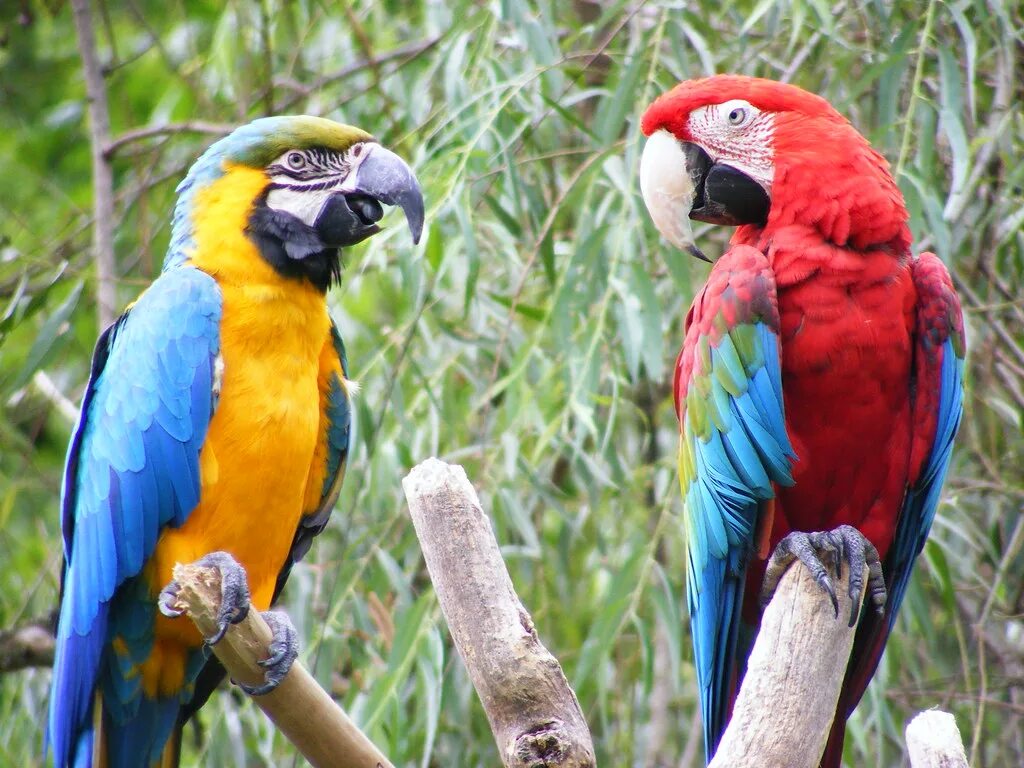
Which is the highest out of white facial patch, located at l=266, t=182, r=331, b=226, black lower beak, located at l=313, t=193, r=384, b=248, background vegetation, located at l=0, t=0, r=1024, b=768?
white facial patch, located at l=266, t=182, r=331, b=226

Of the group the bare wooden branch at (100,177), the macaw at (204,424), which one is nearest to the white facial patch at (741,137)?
the macaw at (204,424)

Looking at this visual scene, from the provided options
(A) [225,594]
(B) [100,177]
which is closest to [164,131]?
(B) [100,177]

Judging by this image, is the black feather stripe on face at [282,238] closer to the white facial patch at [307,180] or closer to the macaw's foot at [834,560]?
the white facial patch at [307,180]

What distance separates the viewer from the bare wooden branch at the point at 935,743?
1403mm

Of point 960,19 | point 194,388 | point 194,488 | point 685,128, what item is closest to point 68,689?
point 194,488

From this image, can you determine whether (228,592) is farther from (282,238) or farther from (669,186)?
(669,186)

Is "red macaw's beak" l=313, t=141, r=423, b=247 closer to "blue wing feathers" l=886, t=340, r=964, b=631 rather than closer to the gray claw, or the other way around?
the gray claw

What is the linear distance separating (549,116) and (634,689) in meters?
1.29

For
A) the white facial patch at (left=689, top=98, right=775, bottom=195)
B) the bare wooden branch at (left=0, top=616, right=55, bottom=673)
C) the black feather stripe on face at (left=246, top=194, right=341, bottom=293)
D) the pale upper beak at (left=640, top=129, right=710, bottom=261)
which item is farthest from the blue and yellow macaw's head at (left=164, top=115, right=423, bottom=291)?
the bare wooden branch at (left=0, top=616, right=55, bottom=673)

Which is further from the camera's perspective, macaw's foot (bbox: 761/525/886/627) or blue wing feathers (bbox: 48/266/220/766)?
blue wing feathers (bbox: 48/266/220/766)

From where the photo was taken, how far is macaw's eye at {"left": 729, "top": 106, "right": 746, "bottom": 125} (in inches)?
76.5

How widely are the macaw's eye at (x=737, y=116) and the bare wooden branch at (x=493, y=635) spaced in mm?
786

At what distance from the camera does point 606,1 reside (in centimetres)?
311

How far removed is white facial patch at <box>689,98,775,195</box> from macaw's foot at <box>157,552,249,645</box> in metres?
0.98
